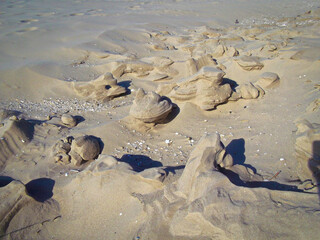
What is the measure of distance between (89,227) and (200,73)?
8.66 feet

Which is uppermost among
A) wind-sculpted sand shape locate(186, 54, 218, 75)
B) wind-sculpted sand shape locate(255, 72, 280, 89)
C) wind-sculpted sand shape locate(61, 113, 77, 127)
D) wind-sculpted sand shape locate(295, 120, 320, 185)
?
wind-sculpted sand shape locate(295, 120, 320, 185)

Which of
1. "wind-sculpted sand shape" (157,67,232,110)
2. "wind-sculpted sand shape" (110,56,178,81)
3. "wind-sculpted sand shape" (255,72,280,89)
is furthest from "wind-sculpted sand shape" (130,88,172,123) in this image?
"wind-sculpted sand shape" (110,56,178,81)

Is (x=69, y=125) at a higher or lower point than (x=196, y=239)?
lower

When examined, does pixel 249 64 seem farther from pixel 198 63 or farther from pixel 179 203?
pixel 179 203

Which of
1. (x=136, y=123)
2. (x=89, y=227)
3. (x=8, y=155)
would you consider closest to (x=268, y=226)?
(x=89, y=227)

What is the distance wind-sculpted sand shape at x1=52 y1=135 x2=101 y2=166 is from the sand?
1 cm

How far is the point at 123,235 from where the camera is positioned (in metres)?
1.84

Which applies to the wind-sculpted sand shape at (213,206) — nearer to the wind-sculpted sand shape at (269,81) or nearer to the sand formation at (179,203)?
the sand formation at (179,203)

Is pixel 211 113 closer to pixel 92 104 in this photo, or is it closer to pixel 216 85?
pixel 216 85

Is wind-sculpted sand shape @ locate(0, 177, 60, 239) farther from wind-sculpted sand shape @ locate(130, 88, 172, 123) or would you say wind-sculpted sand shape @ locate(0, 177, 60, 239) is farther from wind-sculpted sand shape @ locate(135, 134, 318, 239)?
wind-sculpted sand shape @ locate(130, 88, 172, 123)

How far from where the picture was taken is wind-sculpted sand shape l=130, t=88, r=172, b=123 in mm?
→ 3299

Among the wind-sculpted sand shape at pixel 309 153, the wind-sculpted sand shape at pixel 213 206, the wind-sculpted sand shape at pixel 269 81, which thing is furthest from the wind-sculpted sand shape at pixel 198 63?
the wind-sculpted sand shape at pixel 213 206

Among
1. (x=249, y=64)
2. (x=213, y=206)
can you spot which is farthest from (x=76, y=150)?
(x=249, y=64)

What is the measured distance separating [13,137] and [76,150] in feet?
3.47
